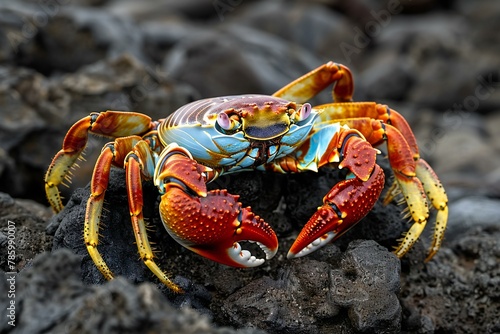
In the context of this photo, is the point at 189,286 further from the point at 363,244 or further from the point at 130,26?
the point at 130,26

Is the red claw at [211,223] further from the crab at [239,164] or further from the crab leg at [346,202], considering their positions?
the crab leg at [346,202]

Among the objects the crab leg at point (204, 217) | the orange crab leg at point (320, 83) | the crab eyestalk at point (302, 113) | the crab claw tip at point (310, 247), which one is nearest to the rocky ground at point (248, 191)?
the crab claw tip at point (310, 247)

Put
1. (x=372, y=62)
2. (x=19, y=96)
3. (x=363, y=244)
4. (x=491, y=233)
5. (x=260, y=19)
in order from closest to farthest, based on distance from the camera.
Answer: (x=363, y=244) < (x=491, y=233) < (x=19, y=96) < (x=372, y=62) < (x=260, y=19)

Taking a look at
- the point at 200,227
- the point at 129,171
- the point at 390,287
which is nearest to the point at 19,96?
the point at 129,171

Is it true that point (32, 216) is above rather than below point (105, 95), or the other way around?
above

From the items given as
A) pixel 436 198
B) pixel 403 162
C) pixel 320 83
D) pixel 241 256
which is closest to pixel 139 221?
pixel 241 256

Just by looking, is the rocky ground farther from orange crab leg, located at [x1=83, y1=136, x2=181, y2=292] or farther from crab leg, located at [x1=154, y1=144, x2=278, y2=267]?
crab leg, located at [x1=154, y1=144, x2=278, y2=267]

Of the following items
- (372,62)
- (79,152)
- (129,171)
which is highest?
(129,171)
